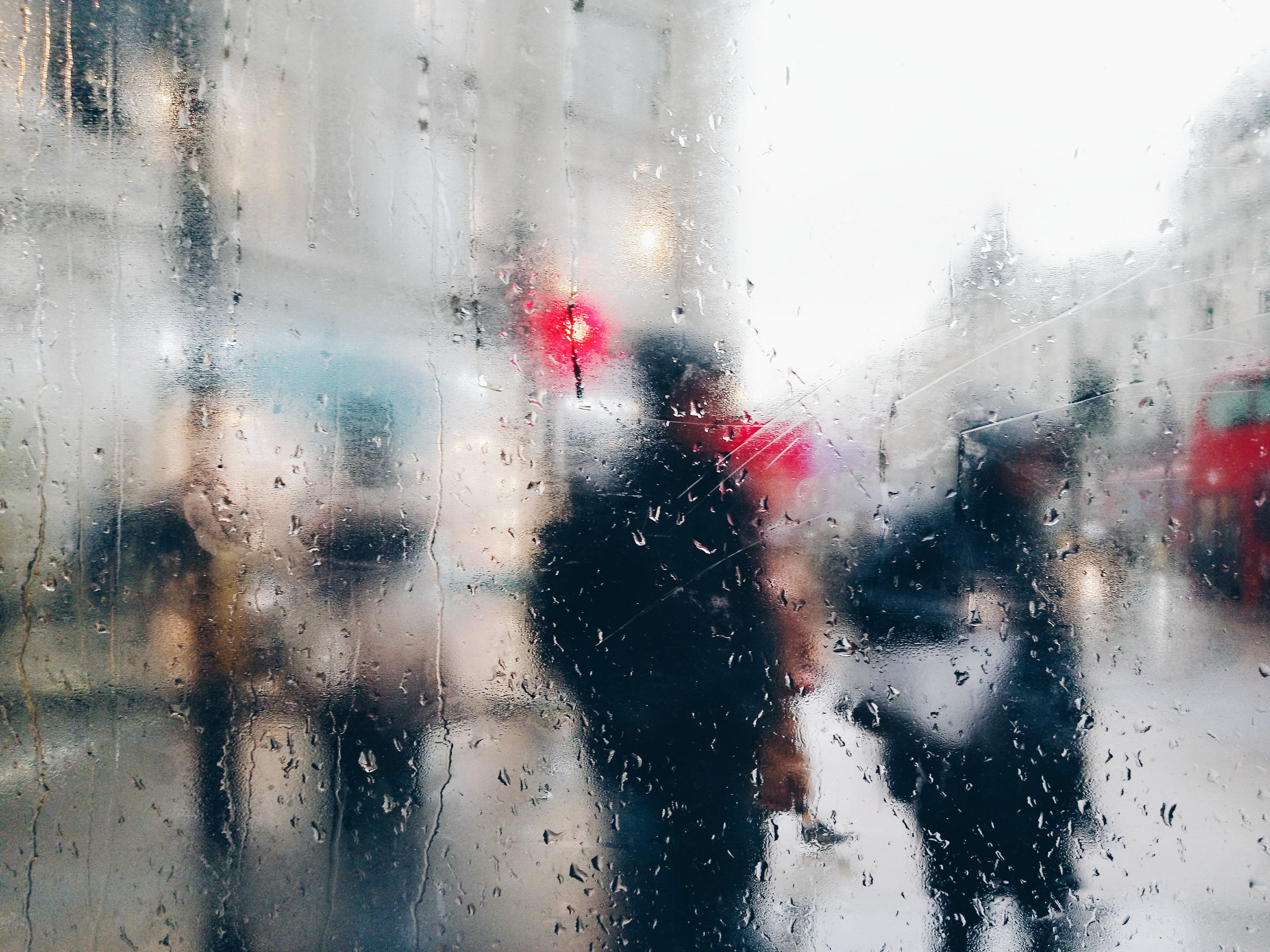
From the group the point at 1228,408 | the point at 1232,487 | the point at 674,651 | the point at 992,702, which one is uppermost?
the point at 1228,408

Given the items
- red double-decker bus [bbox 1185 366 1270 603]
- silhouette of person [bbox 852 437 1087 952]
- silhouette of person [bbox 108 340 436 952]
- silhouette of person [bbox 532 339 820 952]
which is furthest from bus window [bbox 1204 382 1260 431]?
silhouette of person [bbox 108 340 436 952]

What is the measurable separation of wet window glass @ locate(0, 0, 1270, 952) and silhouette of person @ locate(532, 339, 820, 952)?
1 cm

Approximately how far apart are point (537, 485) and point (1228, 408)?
1.76m

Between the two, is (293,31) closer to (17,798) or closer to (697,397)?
(697,397)

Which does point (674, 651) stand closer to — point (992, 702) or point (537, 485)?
point (537, 485)

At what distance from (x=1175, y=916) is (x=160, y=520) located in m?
2.89

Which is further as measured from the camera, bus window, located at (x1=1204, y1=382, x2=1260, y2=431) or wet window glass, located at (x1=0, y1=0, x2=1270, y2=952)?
wet window glass, located at (x1=0, y1=0, x2=1270, y2=952)

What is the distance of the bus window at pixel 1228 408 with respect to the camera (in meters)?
1.47

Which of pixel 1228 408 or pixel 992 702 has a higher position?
pixel 1228 408

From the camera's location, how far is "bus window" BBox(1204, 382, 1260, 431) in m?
1.47

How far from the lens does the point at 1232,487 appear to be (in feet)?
4.82

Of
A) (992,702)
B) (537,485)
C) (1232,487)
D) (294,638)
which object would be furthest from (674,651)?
(1232,487)

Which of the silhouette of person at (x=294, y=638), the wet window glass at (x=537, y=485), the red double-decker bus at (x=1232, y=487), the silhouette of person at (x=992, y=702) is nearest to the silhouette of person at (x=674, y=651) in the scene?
the wet window glass at (x=537, y=485)

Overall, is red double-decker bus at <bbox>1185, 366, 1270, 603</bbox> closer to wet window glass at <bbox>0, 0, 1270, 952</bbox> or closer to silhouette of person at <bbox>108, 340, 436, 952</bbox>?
wet window glass at <bbox>0, 0, 1270, 952</bbox>
